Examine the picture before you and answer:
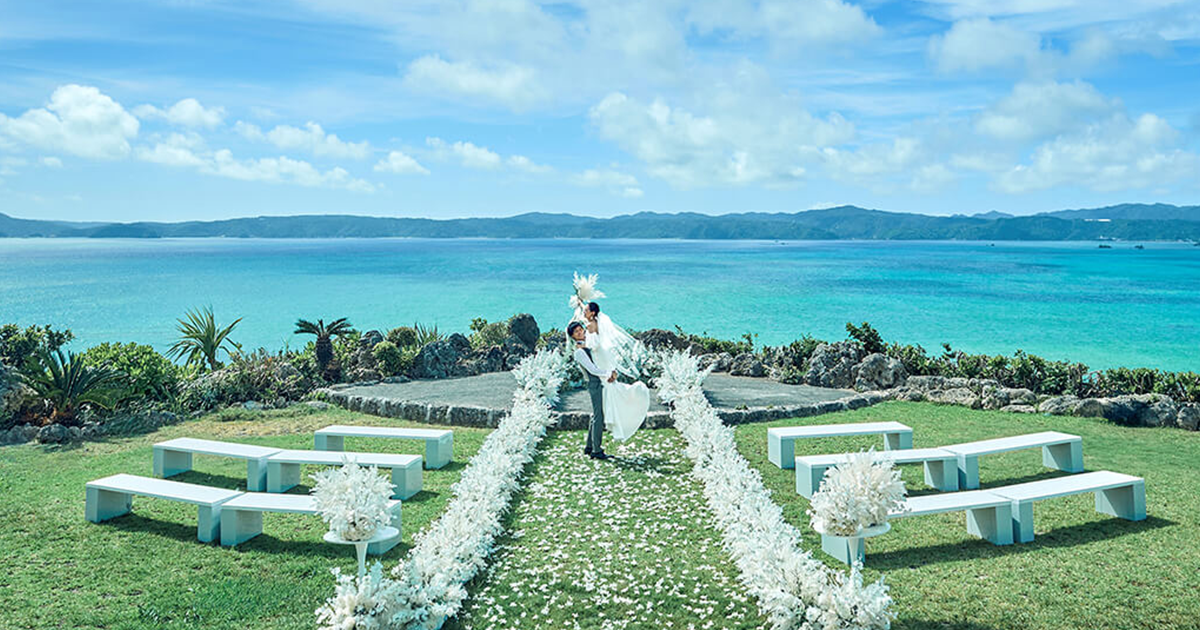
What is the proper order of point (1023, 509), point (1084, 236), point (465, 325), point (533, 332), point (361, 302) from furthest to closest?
point (1084, 236) → point (361, 302) → point (465, 325) → point (533, 332) → point (1023, 509)

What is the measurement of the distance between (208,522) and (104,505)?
1.46 m

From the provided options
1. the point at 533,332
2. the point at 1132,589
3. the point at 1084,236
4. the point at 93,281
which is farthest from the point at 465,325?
the point at 1084,236

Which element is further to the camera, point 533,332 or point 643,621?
point 533,332

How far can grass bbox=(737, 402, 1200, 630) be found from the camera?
5.43 metres

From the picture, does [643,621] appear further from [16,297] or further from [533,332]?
[16,297]

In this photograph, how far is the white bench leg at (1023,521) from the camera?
6.76 meters

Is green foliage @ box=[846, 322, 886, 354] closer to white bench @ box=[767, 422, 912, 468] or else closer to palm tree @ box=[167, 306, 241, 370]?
white bench @ box=[767, 422, 912, 468]

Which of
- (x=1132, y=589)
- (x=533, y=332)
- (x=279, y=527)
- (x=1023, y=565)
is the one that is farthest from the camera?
(x=533, y=332)

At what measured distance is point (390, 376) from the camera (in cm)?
1523

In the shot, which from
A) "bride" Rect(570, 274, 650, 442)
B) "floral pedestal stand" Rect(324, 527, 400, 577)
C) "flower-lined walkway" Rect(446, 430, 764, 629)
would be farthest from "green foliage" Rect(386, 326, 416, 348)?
"floral pedestal stand" Rect(324, 527, 400, 577)

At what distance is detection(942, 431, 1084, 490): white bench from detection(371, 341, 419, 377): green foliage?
10.5m

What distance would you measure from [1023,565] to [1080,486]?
1.41 metres

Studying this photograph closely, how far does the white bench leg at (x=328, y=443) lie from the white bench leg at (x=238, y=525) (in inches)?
107

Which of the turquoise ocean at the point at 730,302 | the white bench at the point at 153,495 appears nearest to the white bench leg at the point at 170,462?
the white bench at the point at 153,495
